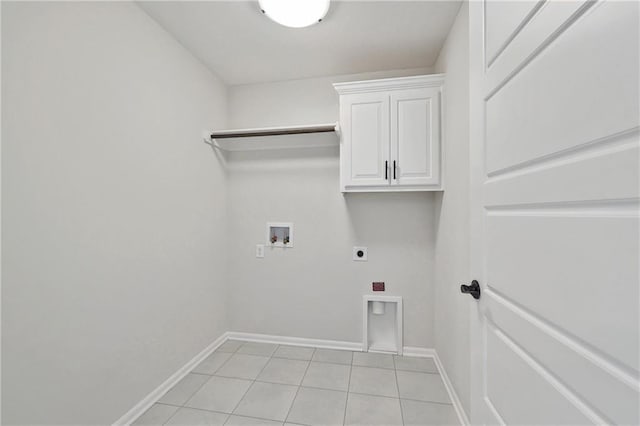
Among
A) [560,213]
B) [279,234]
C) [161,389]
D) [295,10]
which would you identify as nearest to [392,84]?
[295,10]

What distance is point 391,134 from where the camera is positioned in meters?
2.06

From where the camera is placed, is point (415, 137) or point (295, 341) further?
point (295, 341)

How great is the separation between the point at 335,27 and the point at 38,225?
6.66 feet

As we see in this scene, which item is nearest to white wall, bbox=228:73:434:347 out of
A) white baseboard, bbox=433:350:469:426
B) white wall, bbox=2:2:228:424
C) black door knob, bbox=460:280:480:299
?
white baseboard, bbox=433:350:469:426

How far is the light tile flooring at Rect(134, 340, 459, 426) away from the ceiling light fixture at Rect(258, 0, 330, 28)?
8.05 ft

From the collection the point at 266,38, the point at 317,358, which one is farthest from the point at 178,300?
the point at 266,38

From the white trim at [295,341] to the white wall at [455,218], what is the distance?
0.78 metres

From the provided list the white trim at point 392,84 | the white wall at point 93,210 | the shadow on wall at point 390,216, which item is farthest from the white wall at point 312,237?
the white wall at point 93,210

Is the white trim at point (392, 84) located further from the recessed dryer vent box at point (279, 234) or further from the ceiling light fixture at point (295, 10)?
the recessed dryer vent box at point (279, 234)

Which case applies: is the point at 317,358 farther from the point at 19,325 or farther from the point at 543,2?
the point at 543,2

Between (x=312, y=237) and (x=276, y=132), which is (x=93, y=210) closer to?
(x=276, y=132)

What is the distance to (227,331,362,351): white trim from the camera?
2.41 m

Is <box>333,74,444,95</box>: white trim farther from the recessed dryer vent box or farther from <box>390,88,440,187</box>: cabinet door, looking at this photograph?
the recessed dryer vent box

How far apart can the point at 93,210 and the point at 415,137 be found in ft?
7.03
